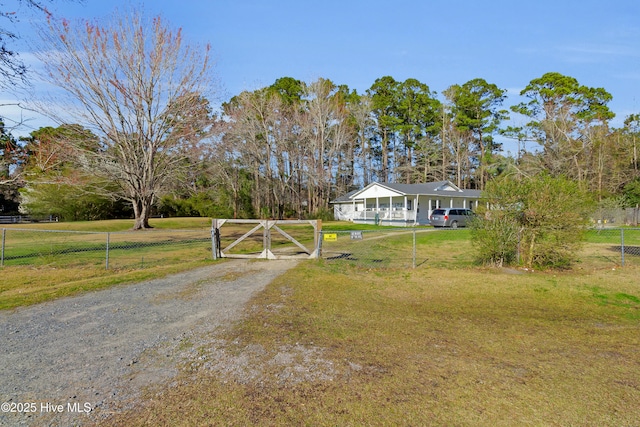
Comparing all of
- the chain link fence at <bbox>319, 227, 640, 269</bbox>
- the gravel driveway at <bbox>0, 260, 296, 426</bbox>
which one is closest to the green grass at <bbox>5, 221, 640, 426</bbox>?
the gravel driveway at <bbox>0, 260, 296, 426</bbox>

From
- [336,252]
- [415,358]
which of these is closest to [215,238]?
[336,252]

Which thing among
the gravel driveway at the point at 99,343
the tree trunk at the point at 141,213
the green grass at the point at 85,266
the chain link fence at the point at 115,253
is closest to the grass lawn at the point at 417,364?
the gravel driveway at the point at 99,343

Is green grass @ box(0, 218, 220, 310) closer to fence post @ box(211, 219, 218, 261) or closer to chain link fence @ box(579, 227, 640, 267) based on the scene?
fence post @ box(211, 219, 218, 261)

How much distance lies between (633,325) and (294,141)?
4016 centimetres

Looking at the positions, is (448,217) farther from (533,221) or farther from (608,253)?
(533,221)

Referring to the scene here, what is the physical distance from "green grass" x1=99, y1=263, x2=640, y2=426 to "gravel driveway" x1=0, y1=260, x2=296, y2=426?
16.6 inches

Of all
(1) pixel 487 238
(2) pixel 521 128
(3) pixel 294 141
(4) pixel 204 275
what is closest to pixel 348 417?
(4) pixel 204 275

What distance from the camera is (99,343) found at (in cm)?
472

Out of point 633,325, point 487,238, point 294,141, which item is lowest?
point 633,325

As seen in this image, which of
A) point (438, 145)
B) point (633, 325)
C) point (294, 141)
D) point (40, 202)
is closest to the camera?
point (633, 325)

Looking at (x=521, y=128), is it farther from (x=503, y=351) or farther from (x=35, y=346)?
(x=35, y=346)

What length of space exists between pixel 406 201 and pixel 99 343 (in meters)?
29.3

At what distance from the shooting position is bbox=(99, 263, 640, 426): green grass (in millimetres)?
3057

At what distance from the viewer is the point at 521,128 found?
150 ft
